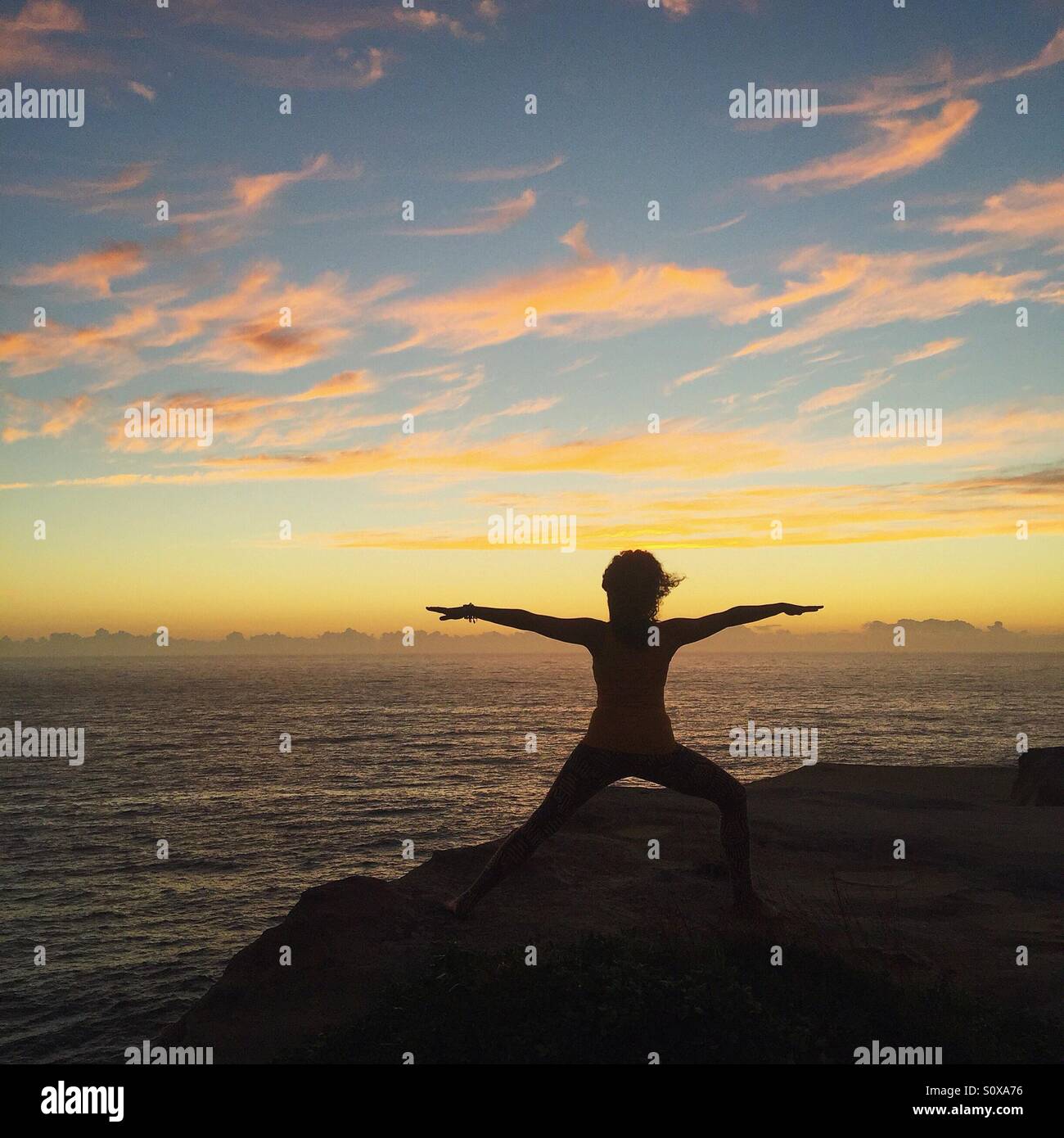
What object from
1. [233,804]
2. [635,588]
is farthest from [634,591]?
[233,804]

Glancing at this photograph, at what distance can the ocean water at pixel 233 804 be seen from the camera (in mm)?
15234

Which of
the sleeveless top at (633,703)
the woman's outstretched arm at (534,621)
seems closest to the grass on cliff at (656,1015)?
the sleeveless top at (633,703)

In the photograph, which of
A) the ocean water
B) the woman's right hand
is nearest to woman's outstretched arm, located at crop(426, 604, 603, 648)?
the woman's right hand

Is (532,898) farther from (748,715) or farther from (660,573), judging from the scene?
(748,715)

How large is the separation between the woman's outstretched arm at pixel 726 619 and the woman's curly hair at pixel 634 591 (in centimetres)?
19

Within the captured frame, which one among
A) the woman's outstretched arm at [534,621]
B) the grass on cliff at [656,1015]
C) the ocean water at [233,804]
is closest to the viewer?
the grass on cliff at [656,1015]

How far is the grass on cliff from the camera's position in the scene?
4.41m

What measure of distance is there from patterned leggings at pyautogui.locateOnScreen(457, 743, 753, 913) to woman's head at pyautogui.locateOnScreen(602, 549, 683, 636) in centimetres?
96

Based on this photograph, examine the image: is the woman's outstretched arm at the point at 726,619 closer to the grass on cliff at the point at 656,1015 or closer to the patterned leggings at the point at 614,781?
the patterned leggings at the point at 614,781

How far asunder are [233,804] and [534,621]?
30.3 m

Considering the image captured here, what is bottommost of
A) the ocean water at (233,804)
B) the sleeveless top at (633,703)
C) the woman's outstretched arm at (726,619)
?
the ocean water at (233,804)

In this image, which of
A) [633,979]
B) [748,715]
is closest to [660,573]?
[633,979]

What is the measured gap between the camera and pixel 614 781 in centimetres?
588
